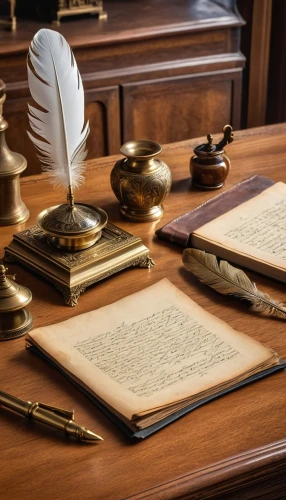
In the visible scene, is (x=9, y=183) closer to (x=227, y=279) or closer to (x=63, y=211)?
(x=63, y=211)

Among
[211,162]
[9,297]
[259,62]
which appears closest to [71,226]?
[9,297]

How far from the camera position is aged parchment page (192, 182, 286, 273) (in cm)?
162

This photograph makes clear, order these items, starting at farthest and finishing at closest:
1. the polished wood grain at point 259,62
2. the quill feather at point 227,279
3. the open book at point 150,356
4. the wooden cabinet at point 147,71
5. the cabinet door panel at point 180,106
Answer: the polished wood grain at point 259,62
the cabinet door panel at point 180,106
the wooden cabinet at point 147,71
the quill feather at point 227,279
the open book at point 150,356

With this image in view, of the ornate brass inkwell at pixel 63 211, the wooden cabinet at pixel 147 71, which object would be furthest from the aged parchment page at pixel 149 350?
the wooden cabinet at pixel 147 71

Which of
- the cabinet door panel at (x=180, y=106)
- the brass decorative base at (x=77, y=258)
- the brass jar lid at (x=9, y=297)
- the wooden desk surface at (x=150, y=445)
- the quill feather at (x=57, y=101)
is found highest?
the quill feather at (x=57, y=101)

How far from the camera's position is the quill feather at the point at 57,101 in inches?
63.3

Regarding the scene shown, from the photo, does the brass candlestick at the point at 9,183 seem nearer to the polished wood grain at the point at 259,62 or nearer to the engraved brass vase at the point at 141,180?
the engraved brass vase at the point at 141,180

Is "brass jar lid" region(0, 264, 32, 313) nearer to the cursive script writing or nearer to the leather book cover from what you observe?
the cursive script writing

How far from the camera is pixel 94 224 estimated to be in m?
1.57

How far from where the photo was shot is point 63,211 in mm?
1575

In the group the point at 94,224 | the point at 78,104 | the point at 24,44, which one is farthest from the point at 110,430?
the point at 24,44

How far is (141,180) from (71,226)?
248 mm

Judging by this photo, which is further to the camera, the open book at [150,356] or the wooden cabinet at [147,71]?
the wooden cabinet at [147,71]

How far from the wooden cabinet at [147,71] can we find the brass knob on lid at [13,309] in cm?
173
